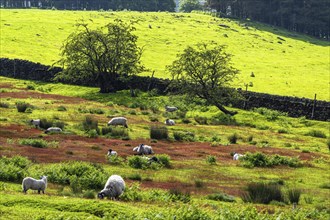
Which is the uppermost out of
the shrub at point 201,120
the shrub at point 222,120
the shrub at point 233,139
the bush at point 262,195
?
the bush at point 262,195

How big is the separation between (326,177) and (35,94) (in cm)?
4126

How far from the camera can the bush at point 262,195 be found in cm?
2423

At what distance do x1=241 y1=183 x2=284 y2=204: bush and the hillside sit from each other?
47371 mm

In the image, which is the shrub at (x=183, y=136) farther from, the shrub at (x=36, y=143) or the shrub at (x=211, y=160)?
the shrub at (x=36, y=143)

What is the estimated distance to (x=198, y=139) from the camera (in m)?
43.8

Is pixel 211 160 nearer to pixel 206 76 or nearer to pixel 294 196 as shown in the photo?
pixel 294 196

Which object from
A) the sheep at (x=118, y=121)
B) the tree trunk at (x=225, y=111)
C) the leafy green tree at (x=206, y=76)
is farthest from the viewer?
the leafy green tree at (x=206, y=76)

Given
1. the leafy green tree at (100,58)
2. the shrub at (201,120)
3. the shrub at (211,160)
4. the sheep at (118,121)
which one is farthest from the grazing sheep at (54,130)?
the leafy green tree at (100,58)

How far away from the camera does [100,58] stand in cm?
7375

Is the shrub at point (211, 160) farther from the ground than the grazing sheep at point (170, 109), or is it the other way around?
the shrub at point (211, 160)

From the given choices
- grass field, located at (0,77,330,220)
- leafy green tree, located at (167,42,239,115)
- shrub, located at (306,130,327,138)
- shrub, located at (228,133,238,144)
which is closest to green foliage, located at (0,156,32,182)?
grass field, located at (0,77,330,220)

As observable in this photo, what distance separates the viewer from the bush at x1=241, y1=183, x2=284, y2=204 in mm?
24234

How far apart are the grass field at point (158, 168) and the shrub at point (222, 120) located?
0.20m

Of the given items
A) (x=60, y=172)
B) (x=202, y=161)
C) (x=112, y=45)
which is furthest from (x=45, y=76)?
(x=60, y=172)
